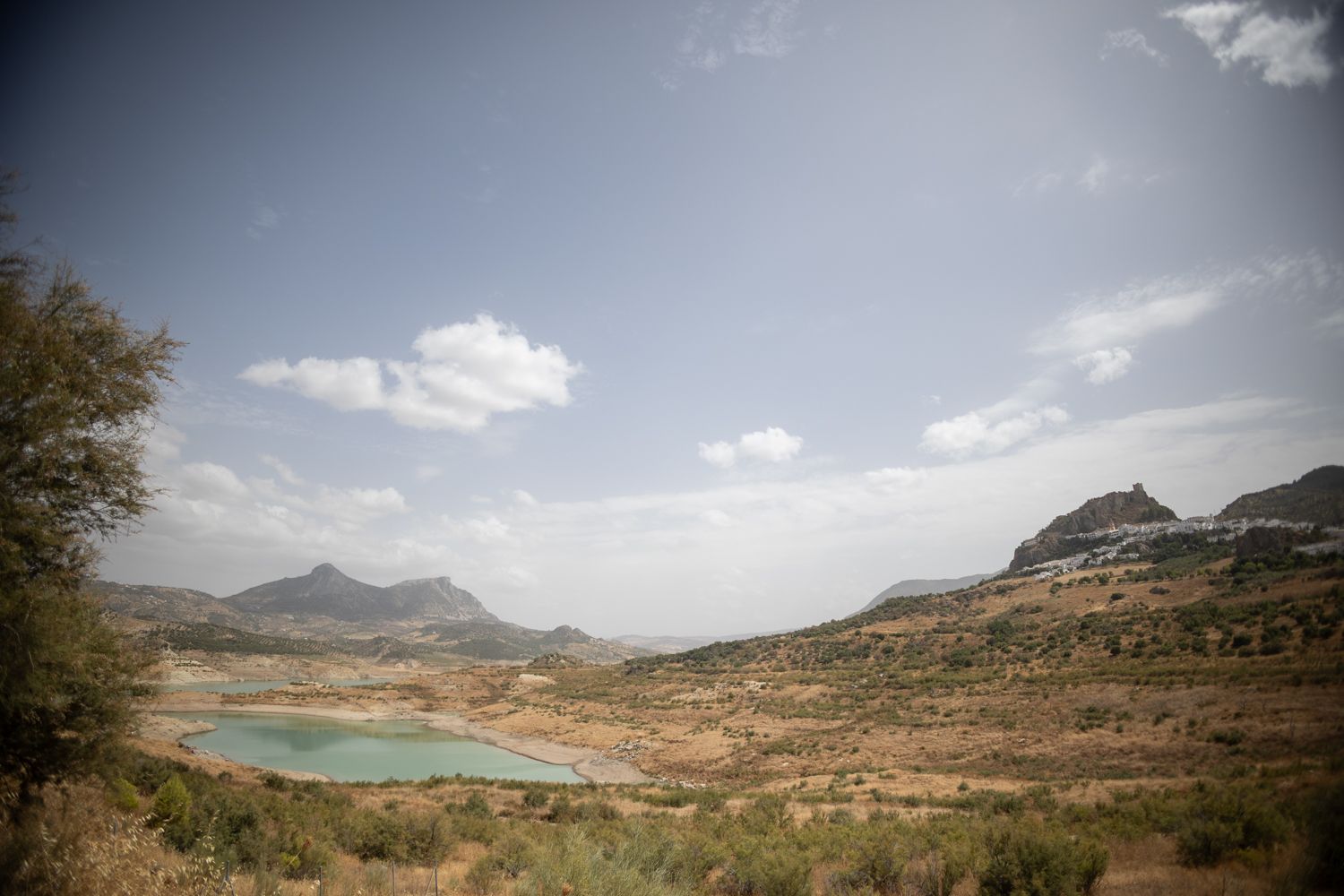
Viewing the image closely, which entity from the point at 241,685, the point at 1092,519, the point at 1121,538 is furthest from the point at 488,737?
the point at 1092,519

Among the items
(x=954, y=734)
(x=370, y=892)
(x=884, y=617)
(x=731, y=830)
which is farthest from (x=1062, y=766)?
(x=884, y=617)

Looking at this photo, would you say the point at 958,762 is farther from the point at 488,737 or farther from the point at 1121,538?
the point at 1121,538

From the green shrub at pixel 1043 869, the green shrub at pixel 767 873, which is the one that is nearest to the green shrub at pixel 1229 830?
the green shrub at pixel 1043 869

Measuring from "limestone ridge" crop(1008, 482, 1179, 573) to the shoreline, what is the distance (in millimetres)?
76667

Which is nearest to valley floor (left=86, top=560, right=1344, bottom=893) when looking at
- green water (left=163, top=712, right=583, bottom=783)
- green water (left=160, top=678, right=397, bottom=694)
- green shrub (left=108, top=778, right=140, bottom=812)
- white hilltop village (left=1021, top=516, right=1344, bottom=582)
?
green shrub (left=108, top=778, right=140, bottom=812)

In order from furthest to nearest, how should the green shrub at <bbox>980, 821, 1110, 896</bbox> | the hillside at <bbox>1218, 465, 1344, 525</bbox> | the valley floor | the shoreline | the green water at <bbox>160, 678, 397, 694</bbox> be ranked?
the green water at <bbox>160, 678, 397, 694</bbox>, the shoreline, the valley floor, the hillside at <bbox>1218, 465, 1344, 525</bbox>, the green shrub at <bbox>980, 821, 1110, 896</bbox>

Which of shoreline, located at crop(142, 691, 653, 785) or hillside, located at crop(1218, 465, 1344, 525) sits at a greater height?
hillside, located at crop(1218, 465, 1344, 525)

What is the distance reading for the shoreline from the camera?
35000 millimetres

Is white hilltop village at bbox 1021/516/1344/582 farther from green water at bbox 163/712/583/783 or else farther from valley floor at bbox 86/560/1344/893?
green water at bbox 163/712/583/783

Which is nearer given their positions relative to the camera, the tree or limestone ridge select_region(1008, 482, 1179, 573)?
the tree

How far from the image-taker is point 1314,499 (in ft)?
31.4

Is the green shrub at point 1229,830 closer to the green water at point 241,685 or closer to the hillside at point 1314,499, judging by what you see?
the hillside at point 1314,499

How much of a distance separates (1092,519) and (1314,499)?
98.4 metres

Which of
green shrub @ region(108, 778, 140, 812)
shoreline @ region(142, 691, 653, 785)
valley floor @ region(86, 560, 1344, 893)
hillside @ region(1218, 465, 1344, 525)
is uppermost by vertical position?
hillside @ region(1218, 465, 1344, 525)
